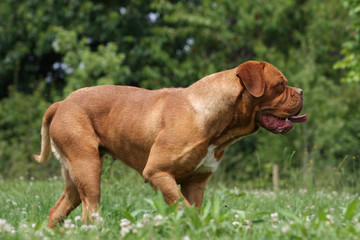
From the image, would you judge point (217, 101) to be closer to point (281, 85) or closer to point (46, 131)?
point (281, 85)

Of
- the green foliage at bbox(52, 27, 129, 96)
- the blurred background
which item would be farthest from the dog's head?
the green foliage at bbox(52, 27, 129, 96)

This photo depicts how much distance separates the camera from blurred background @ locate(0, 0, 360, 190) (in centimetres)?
1288

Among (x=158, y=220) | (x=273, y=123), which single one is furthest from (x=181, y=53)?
(x=158, y=220)

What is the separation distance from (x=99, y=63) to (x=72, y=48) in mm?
1392

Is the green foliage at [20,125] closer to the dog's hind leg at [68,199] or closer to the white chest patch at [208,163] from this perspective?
the dog's hind leg at [68,199]

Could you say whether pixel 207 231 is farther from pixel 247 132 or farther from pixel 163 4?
pixel 163 4

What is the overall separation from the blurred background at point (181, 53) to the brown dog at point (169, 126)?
752cm

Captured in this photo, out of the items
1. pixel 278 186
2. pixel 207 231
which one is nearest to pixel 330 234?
pixel 207 231

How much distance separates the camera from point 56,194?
245 inches

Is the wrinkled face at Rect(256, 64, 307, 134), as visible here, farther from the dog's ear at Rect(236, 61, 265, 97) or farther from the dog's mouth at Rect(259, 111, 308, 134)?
the dog's ear at Rect(236, 61, 265, 97)

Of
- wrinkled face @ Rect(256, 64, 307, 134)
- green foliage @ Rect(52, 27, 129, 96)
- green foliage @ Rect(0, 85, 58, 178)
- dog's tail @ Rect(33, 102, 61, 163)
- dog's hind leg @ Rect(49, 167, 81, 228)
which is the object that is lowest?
green foliage @ Rect(0, 85, 58, 178)

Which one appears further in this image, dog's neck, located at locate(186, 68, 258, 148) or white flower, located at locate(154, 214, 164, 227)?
dog's neck, located at locate(186, 68, 258, 148)

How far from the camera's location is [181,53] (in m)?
15.8

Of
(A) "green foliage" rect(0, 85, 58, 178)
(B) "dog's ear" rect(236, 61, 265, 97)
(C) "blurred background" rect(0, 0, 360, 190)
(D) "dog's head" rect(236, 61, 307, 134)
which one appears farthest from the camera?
(A) "green foliage" rect(0, 85, 58, 178)
